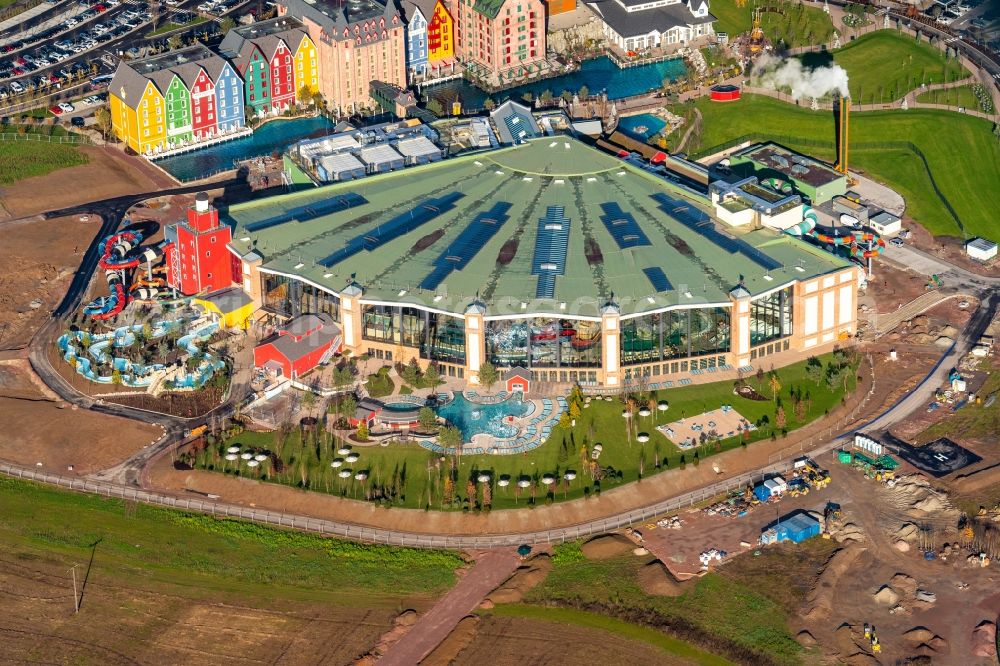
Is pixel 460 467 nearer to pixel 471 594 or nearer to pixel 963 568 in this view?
pixel 471 594

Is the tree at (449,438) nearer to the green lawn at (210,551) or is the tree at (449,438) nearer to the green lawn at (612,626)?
the green lawn at (210,551)

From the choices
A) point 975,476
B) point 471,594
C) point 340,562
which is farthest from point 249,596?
point 975,476

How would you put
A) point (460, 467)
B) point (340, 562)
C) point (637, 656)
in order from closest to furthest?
point (637, 656), point (340, 562), point (460, 467)

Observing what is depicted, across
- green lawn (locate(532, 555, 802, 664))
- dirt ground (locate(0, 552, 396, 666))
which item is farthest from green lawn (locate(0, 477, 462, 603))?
green lawn (locate(532, 555, 802, 664))

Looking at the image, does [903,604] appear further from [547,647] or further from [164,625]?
[164,625]

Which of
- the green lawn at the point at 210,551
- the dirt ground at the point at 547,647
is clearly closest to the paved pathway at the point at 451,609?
the green lawn at the point at 210,551
